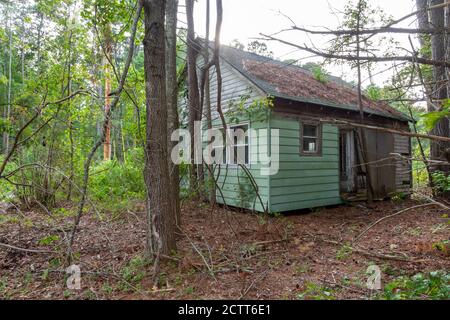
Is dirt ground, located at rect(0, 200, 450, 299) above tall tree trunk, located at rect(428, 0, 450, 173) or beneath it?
beneath

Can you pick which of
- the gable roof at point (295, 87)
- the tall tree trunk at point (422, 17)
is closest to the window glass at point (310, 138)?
the gable roof at point (295, 87)

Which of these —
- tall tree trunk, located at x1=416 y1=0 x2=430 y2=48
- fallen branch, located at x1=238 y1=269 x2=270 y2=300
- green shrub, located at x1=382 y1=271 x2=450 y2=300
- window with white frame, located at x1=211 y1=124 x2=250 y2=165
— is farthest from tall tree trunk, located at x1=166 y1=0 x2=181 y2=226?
tall tree trunk, located at x1=416 y1=0 x2=430 y2=48

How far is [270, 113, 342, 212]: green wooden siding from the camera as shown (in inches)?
272

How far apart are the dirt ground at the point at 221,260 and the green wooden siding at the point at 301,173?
1133 mm

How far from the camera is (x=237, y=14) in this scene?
4.54 m

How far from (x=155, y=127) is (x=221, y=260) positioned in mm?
2071

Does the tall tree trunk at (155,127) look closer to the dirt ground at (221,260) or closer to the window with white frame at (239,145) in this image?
the dirt ground at (221,260)

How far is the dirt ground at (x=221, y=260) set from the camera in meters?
2.97

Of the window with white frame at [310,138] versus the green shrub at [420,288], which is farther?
the window with white frame at [310,138]

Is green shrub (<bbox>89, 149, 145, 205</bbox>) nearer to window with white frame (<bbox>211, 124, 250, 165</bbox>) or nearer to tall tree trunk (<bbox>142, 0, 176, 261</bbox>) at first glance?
window with white frame (<bbox>211, 124, 250, 165</bbox>)

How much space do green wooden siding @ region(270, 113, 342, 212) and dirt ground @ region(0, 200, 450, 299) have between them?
3.72ft

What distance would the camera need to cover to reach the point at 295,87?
7.57m

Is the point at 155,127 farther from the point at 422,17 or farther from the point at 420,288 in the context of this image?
the point at 422,17

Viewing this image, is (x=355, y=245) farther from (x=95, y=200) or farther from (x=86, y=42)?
(x=86, y=42)
